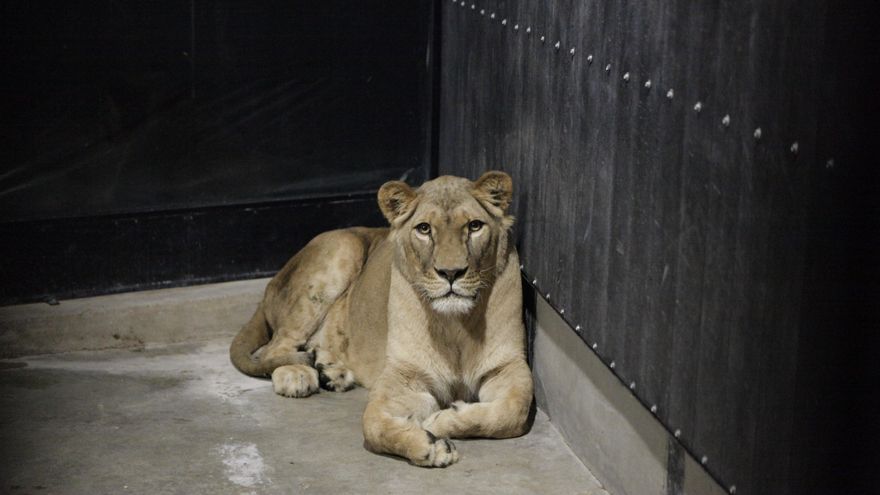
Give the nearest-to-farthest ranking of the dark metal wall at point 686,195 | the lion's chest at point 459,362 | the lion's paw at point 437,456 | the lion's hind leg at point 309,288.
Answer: the dark metal wall at point 686,195, the lion's paw at point 437,456, the lion's chest at point 459,362, the lion's hind leg at point 309,288

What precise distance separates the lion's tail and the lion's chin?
3.67ft

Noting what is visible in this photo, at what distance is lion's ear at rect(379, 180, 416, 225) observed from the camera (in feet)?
19.1

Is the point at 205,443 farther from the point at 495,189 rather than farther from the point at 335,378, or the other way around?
the point at 495,189

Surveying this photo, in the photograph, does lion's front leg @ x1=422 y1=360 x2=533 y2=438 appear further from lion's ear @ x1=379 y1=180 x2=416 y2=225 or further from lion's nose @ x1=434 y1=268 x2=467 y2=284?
lion's ear @ x1=379 y1=180 x2=416 y2=225

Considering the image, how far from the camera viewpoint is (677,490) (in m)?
4.45

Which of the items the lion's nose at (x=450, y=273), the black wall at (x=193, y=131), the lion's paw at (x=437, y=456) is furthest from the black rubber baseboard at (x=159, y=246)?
the lion's paw at (x=437, y=456)

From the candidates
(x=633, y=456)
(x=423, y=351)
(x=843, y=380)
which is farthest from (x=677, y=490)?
(x=423, y=351)

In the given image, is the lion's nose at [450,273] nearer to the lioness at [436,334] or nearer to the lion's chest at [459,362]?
the lioness at [436,334]

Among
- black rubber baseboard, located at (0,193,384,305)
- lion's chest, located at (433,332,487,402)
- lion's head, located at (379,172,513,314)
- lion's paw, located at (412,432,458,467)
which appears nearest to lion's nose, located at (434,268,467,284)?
lion's head, located at (379,172,513,314)

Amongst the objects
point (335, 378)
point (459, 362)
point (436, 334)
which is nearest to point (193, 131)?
point (335, 378)

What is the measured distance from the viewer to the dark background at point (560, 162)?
10.7 ft

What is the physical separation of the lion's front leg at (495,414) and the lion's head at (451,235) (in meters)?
0.42

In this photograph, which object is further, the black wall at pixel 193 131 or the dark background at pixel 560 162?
the black wall at pixel 193 131

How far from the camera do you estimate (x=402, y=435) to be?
17.8ft
